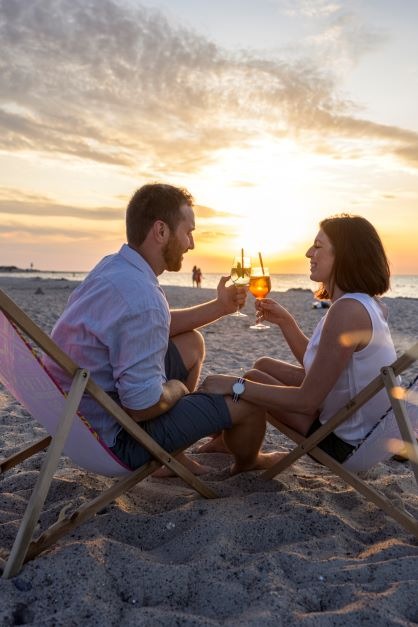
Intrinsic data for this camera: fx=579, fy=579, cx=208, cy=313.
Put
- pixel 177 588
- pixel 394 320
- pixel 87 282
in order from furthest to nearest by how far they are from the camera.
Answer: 1. pixel 394 320
2. pixel 87 282
3. pixel 177 588

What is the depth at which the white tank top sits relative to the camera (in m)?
2.81

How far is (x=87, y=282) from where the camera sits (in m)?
2.65

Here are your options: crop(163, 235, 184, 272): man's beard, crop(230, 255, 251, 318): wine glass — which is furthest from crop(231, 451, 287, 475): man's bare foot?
crop(163, 235, 184, 272): man's beard

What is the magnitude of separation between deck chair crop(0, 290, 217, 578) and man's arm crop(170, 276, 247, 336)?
1.03 m

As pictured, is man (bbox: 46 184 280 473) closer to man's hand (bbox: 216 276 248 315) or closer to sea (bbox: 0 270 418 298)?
man's hand (bbox: 216 276 248 315)

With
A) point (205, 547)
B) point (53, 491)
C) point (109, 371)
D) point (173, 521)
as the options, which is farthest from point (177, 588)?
point (53, 491)

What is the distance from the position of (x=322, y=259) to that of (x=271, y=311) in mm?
637

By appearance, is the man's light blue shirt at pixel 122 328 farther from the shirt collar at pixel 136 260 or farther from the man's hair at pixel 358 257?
the man's hair at pixel 358 257

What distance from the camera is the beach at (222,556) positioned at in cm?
200

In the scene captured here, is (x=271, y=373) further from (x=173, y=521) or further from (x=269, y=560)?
(x=269, y=560)

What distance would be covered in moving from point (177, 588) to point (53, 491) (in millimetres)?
1301

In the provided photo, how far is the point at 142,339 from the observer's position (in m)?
2.50

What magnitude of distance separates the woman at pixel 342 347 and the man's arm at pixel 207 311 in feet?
2.08

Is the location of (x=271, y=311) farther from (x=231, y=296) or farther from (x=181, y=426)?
(x=181, y=426)
